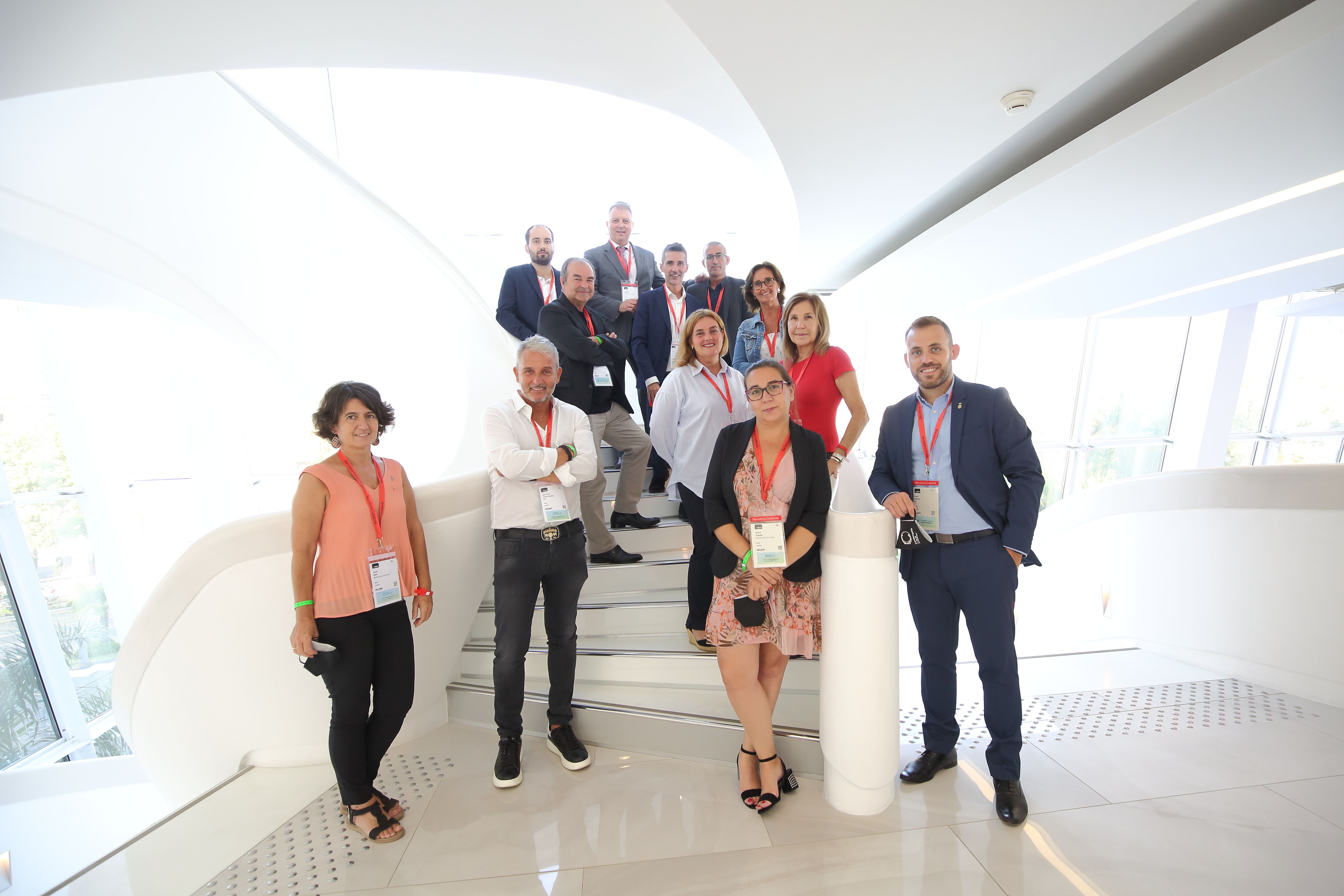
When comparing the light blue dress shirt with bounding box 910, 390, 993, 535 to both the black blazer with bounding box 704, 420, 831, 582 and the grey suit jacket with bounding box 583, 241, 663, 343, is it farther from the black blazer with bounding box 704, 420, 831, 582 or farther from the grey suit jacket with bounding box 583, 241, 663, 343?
the grey suit jacket with bounding box 583, 241, 663, 343

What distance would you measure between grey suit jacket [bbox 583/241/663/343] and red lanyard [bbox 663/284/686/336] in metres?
0.45

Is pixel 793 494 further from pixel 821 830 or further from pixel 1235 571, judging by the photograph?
pixel 1235 571

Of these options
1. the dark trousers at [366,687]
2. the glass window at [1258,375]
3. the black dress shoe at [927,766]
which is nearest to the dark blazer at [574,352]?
the dark trousers at [366,687]

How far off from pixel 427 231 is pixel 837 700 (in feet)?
19.3

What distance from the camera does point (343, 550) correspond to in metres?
1.86

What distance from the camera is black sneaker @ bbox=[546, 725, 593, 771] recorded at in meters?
2.31

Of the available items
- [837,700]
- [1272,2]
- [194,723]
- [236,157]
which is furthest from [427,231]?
[1272,2]

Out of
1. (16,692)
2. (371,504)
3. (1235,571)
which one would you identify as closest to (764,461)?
(371,504)

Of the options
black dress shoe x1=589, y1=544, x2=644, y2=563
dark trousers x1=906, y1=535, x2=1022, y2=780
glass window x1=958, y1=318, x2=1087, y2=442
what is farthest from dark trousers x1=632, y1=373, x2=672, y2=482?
glass window x1=958, y1=318, x2=1087, y2=442

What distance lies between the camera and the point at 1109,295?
6973 mm

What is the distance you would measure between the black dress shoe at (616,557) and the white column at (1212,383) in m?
10.1

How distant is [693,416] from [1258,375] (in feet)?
42.9

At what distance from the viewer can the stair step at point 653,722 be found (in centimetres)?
223

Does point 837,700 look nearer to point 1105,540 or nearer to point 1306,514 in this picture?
point 1306,514
